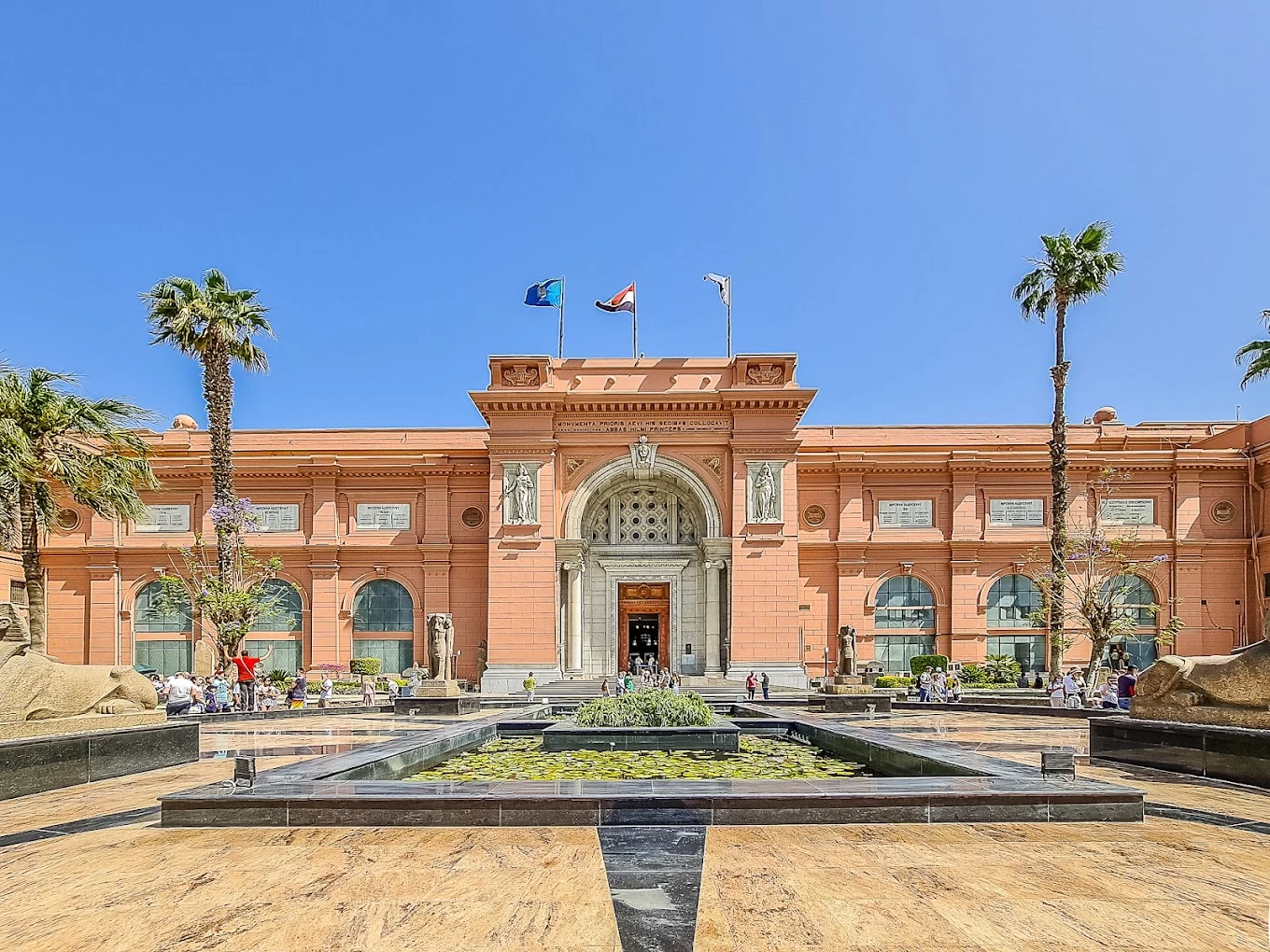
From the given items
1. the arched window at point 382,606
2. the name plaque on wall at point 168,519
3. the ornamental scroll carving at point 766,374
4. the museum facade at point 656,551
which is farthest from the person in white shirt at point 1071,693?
the name plaque on wall at point 168,519

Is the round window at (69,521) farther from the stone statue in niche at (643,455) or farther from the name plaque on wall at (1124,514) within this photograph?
the name plaque on wall at (1124,514)

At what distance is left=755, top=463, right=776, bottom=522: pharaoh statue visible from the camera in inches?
1155

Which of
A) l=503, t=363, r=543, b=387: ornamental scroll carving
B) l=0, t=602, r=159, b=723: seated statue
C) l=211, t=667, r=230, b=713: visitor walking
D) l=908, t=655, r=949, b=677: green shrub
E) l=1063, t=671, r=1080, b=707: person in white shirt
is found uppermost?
l=503, t=363, r=543, b=387: ornamental scroll carving

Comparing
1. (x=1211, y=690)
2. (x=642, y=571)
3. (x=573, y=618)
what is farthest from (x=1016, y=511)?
(x=1211, y=690)

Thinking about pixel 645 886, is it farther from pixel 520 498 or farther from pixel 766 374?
pixel 766 374

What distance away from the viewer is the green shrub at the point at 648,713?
12.5 metres

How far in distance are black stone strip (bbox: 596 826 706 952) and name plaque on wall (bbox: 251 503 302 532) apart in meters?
28.5

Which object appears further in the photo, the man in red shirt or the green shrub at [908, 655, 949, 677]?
the green shrub at [908, 655, 949, 677]

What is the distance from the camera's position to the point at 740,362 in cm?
2983

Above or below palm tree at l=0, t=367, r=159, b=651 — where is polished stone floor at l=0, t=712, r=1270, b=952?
below

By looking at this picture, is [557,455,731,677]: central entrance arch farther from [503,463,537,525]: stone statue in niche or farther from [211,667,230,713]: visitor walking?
[211,667,230,713]: visitor walking

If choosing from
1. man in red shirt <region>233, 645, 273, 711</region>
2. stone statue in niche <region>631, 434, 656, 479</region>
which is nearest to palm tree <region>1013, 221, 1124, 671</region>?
stone statue in niche <region>631, 434, 656, 479</region>

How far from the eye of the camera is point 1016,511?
32.6 m

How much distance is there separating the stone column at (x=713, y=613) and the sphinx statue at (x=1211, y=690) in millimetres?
19399
